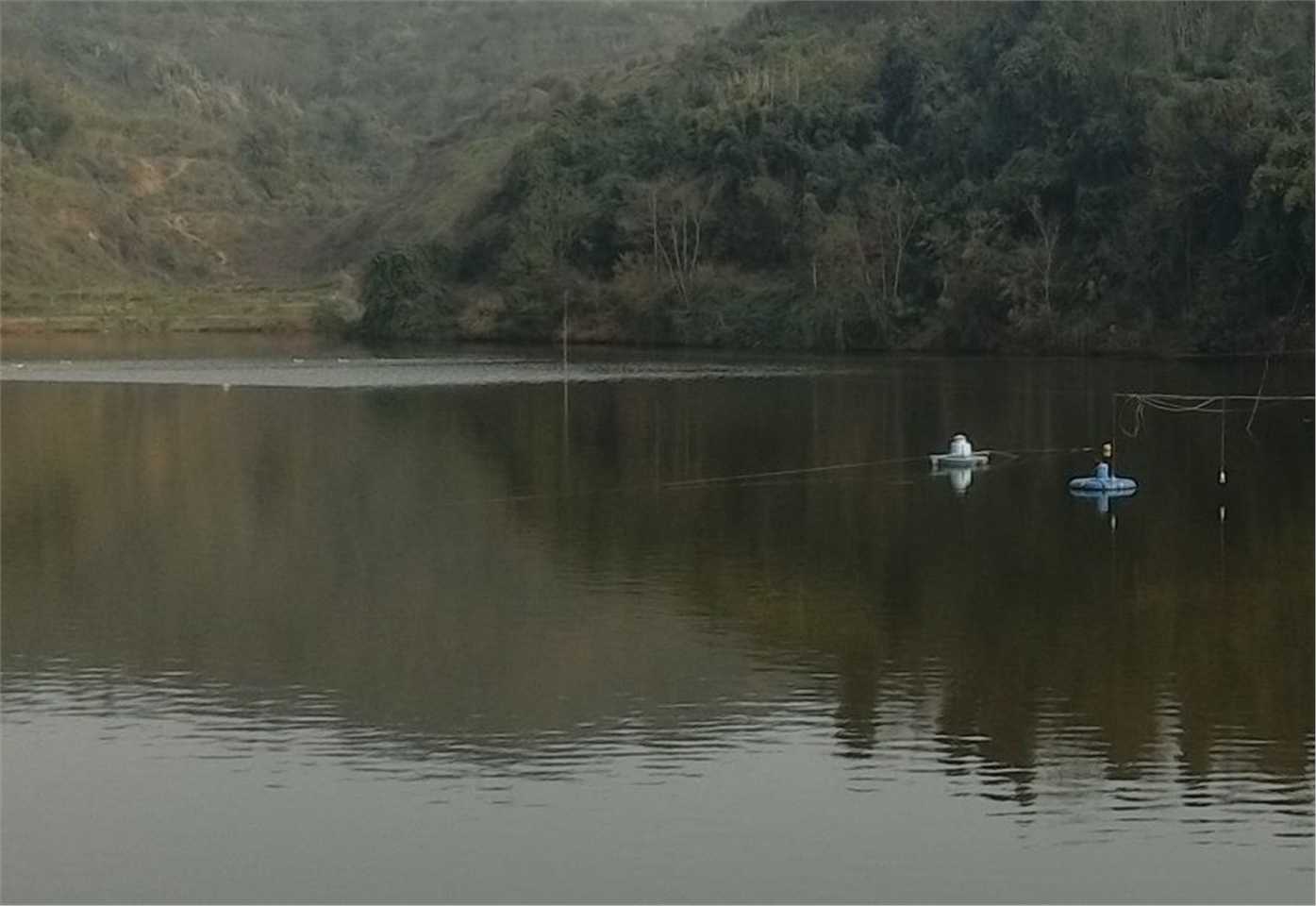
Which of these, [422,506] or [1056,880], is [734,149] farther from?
[1056,880]

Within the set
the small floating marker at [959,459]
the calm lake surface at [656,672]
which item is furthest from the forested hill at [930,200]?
the small floating marker at [959,459]

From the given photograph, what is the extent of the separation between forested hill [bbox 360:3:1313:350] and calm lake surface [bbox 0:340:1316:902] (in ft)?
77.8

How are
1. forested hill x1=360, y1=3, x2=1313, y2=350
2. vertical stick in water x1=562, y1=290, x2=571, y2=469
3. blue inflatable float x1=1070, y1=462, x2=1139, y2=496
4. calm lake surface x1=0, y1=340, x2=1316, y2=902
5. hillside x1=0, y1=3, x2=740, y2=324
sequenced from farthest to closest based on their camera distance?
hillside x1=0, y1=3, x2=740, y2=324 < forested hill x1=360, y1=3, x2=1313, y2=350 < vertical stick in water x1=562, y1=290, x2=571, y2=469 < blue inflatable float x1=1070, y1=462, x2=1139, y2=496 < calm lake surface x1=0, y1=340, x2=1316, y2=902

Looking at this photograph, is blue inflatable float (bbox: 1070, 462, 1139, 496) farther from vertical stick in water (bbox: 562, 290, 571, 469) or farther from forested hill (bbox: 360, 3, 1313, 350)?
forested hill (bbox: 360, 3, 1313, 350)

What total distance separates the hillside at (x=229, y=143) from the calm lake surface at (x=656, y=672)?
74962 millimetres

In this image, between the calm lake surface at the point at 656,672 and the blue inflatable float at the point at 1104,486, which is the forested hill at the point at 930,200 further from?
the blue inflatable float at the point at 1104,486

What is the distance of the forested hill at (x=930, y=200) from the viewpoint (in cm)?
6206

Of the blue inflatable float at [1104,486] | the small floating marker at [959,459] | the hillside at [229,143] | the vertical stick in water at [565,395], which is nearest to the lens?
the blue inflatable float at [1104,486]

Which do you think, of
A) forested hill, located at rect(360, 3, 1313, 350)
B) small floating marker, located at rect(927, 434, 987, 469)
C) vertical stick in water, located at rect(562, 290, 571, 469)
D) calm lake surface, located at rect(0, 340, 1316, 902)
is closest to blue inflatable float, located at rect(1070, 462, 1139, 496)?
calm lake surface, located at rect(0, 340, 1316, 902)

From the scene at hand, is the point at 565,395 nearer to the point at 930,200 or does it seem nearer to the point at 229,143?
the point at 930,200

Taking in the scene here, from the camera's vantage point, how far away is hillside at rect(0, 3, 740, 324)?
405ft

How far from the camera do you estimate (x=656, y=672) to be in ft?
66.2

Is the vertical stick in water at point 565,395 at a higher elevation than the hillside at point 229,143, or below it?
below

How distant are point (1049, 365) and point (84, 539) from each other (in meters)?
37.6
